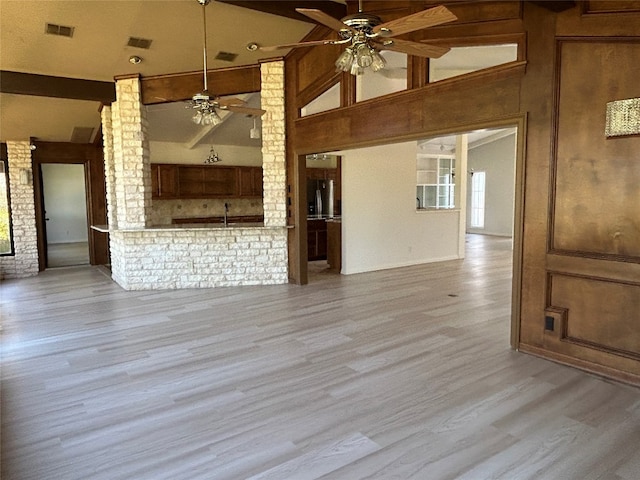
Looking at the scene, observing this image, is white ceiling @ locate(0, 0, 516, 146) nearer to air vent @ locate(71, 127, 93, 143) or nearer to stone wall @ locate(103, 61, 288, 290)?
stone wall @ locate(103, 61, 288, 290)

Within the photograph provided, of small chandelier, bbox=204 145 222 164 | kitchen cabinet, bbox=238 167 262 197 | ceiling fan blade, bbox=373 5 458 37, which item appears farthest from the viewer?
kitchen cabinet, bbox=238 167 262 197

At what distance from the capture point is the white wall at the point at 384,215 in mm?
7547

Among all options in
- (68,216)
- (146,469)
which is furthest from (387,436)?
(68,216)

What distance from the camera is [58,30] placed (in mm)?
4895

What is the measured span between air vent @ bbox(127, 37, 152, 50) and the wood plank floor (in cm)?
328

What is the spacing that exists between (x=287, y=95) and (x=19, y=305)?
4680 millimetres

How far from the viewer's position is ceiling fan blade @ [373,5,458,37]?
2582mm

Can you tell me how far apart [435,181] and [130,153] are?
30.1 ft

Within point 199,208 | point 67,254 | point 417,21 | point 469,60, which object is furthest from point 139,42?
point 67,254

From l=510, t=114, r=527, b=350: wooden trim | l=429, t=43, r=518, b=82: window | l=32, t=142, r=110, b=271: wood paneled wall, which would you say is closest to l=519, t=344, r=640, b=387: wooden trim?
l=510, t=114, r=527, b=350: wooden trim

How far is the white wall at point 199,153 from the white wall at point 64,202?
4993mm

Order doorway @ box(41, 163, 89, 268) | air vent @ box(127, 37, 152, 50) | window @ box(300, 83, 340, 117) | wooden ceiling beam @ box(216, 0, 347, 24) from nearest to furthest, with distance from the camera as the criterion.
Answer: wooden ceiling beam @ box(216, 0, 347, 24)
air vent @ box(127, 37, 152, 50)
window @ box(300, 83, 340, 117)
doorway @ box(41, 163, 89, 268)

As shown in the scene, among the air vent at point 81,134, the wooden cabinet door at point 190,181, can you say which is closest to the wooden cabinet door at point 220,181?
the wooden cabinet door at point 190,181

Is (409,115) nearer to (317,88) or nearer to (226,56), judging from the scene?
(317,88)
